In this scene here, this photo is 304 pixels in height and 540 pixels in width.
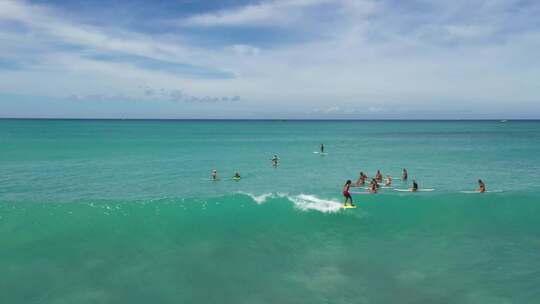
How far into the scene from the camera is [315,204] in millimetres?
26875

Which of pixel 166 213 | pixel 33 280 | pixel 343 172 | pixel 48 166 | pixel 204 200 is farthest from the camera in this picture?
pixel 48 166

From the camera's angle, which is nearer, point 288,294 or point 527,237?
point 288,294

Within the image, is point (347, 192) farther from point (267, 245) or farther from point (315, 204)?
point (267, 245)

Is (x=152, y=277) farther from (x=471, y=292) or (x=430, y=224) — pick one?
(x=430, y=224)

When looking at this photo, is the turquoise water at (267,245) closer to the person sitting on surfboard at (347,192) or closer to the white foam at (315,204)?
the white foam at (315,204)

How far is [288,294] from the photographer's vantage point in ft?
48.1

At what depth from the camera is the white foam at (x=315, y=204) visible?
25.5m

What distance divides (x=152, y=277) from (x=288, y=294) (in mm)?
5782

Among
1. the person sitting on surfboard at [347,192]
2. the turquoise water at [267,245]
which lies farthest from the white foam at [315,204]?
the person sitting on surfboard at [347,192]

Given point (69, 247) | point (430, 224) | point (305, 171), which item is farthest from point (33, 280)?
point (305, 171)

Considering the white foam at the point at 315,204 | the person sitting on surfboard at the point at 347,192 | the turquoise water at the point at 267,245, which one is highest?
the person sitting on surfboard at the point at 347,192

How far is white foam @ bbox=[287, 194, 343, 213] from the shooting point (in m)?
25.5

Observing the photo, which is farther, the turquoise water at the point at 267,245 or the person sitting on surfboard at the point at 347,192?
the person sitting on surfboard at the point at 347,192

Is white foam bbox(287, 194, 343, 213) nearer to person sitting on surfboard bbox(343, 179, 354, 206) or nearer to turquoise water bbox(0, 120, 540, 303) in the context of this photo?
turquoise water bbox(0, 120, 540, 303)
